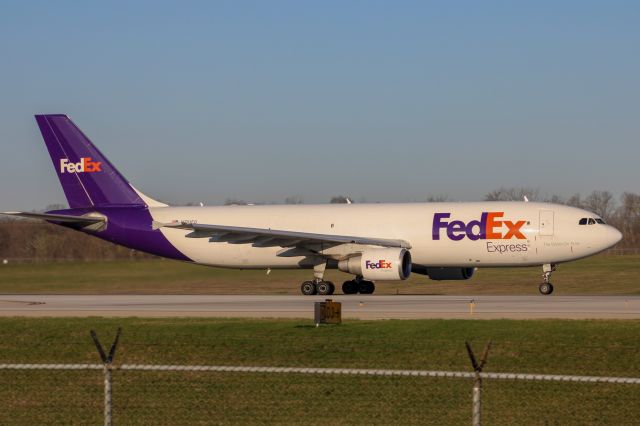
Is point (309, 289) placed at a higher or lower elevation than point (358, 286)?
lower

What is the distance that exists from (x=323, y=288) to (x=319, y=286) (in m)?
0.24

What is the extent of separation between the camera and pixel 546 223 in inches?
1651

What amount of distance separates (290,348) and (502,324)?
596cm

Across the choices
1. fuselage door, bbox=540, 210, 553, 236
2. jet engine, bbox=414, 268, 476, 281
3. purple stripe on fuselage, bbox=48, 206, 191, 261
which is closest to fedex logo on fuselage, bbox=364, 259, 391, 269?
jet engine, bbox=414, 268, 476, 281

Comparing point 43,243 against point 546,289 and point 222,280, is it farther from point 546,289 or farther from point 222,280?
point 546,289

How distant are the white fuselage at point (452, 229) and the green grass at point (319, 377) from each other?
15336 millimetres

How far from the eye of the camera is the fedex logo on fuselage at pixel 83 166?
49.2 meters

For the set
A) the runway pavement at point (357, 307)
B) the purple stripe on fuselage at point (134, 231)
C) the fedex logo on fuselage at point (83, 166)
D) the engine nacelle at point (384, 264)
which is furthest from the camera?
the fedex logo on fuselage at point (83, 166)

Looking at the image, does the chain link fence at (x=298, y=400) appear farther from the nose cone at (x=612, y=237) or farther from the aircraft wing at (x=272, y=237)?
the nose cone at (x=612, y=237)

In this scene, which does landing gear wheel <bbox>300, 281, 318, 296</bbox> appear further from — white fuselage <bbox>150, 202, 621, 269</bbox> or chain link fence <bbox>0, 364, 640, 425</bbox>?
chain link fence <bbox>0, 364, 640, 425</bbox>

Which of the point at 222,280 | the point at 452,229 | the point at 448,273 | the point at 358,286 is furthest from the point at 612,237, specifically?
the point at 222,280

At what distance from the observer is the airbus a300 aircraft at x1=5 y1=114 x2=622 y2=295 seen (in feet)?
138

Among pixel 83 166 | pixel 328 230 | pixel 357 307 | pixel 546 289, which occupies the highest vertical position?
pixel 83 166

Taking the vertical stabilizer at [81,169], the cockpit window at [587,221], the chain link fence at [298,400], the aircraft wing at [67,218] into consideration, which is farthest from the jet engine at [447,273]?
the chain link fence at [298,400]
